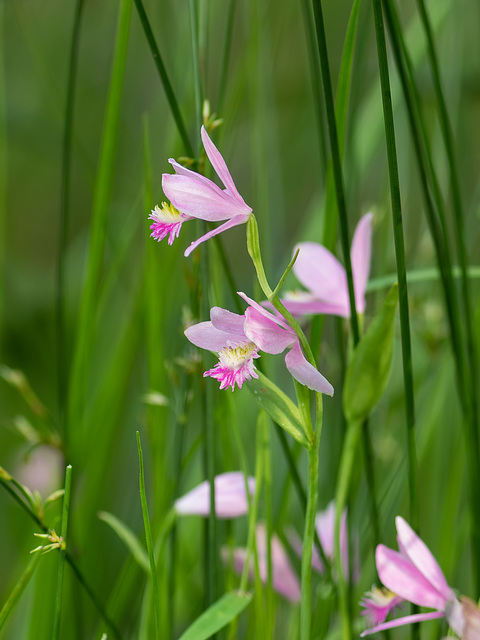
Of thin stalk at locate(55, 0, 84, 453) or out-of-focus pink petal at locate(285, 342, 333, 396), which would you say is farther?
thin stalk at locate(55, 0, 84, 453)

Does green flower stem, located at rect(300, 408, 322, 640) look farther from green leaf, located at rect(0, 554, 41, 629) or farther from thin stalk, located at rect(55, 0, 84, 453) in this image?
thin stalk, located at rect(55, 0, 84, 453)

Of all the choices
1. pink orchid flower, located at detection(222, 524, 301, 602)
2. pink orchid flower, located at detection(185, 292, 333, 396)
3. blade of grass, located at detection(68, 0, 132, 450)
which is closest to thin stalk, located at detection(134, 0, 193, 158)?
blade of grass, located at detection(68, 0, 132, 450)

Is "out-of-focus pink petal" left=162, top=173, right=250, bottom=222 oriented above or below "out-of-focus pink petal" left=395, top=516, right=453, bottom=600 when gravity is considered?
above

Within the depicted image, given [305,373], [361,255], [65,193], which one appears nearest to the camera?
[305,373]

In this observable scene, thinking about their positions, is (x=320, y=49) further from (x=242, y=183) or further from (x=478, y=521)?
(x=242, y=183)

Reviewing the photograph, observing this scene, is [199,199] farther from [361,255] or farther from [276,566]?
[276,566]

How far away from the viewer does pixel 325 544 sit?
480mm

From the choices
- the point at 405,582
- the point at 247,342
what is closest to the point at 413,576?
the point at 405,582

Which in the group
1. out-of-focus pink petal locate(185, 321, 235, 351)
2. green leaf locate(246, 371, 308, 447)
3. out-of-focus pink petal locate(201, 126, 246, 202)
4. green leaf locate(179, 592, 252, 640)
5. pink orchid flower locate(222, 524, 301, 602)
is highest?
out-of-focus pink petal locate(201, 126, 246, 202)

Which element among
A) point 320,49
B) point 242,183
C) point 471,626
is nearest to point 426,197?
point 320,49

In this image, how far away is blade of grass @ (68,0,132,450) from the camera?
1.31 feet

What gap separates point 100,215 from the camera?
1.46 ft

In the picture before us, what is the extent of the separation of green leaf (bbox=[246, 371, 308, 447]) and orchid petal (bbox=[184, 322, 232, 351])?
0.06 ft

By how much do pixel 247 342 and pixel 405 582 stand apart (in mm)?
118
